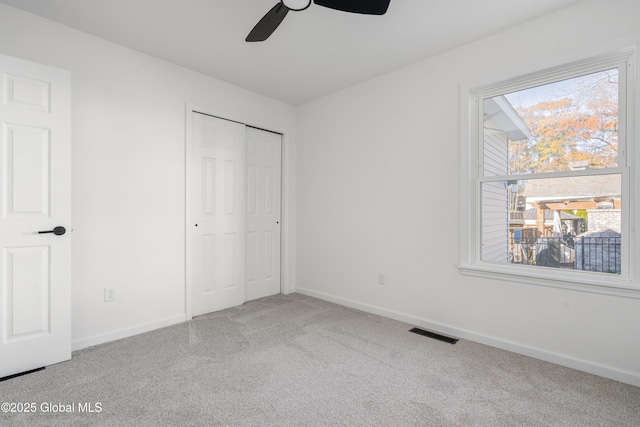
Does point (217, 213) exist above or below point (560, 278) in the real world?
above

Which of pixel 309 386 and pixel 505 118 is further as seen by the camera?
pixel 505 118

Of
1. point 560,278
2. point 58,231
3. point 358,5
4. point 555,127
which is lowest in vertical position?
point 560,278

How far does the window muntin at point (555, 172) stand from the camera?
7.19ft

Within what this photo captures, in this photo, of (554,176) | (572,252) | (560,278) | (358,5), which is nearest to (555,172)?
(554,176)

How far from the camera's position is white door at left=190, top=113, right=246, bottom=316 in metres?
3.30

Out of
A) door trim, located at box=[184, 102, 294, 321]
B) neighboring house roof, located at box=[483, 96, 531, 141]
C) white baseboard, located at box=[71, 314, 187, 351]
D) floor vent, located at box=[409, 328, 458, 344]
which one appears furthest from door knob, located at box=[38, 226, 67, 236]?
neighboring house roof, located at box=[483, 96, 531, 141]

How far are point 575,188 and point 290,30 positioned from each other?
8.23 ft

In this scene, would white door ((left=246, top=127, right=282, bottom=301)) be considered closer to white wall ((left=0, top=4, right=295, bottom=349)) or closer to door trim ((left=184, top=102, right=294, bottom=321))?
door trim ((left=184, top=102, right=294, bottom=321))

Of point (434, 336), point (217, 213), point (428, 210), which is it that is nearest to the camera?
point (434, 336)

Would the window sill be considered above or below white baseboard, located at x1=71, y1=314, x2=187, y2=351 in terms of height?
above

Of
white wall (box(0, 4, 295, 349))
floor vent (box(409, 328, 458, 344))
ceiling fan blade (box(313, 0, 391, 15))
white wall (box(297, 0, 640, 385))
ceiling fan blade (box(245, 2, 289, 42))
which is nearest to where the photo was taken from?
ceiling fan blade (box(313, 0, 391, 15))

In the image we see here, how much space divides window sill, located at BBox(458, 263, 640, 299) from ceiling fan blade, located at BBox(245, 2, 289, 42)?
2383mm

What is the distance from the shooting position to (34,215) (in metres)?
2.23

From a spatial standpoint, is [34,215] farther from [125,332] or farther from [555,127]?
[555,127]
